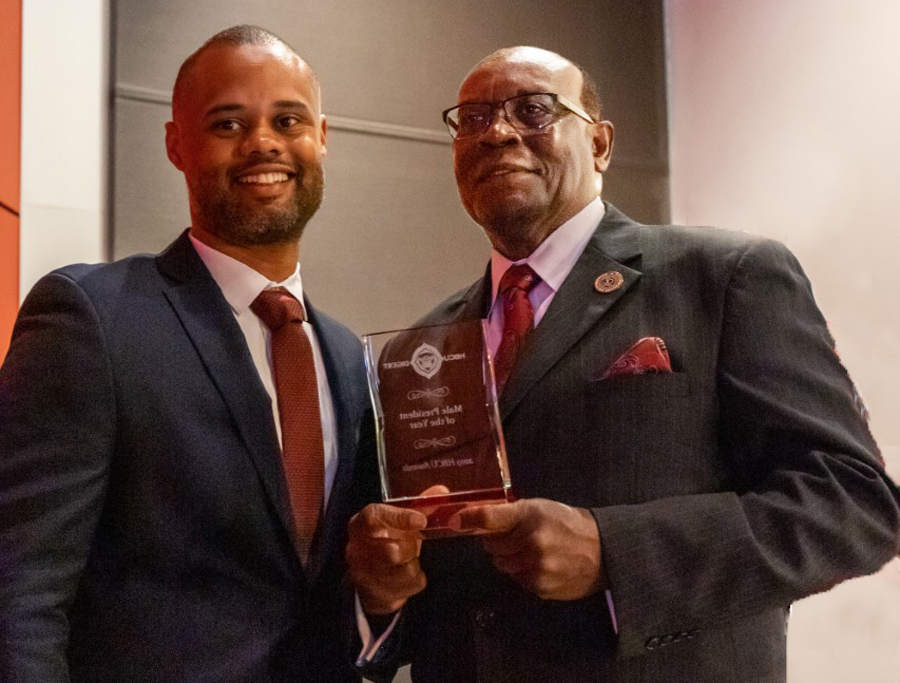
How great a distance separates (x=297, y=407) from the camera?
178cm

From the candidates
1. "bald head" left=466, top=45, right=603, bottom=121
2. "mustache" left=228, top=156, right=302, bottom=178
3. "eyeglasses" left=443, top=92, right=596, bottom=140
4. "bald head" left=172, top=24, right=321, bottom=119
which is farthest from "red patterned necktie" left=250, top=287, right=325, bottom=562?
"bald head" left=466, top=45, right=603, bottom=121

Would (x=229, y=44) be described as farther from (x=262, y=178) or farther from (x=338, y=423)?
(x=338, y=423)

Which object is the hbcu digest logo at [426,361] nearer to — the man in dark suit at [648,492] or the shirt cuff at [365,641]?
the man in dark suit at [648,492]

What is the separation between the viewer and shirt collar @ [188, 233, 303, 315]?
6.13 ft

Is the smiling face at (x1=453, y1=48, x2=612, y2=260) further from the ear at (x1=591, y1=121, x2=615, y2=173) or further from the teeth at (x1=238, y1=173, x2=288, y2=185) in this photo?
the teeth at (x1=238, y1=173, x2=288, y2=185)

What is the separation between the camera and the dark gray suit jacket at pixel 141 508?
1.53 meters

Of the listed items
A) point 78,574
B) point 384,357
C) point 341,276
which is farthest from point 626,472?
point 341,276

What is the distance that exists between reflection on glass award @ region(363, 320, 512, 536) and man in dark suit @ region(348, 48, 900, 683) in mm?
78

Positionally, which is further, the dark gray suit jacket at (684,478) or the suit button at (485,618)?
the suit button at (485,618)

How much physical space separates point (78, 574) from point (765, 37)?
2852 mm

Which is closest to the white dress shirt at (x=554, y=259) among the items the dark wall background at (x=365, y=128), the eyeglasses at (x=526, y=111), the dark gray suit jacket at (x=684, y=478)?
the dark gray suit jacket at (x=684, y=478)

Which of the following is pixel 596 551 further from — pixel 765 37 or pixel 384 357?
pixel 765 37

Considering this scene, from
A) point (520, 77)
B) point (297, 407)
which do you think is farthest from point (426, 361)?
point (520, 77)

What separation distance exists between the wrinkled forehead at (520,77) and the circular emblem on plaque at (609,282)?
0.48 meters
